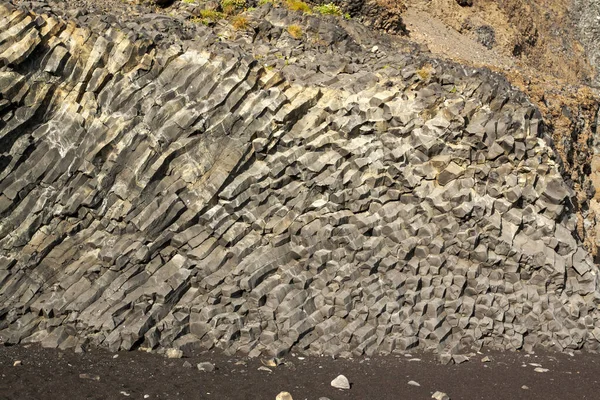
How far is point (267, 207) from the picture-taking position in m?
14.6

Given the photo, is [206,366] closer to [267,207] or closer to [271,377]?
[271,377]

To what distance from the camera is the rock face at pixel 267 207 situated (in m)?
13.7

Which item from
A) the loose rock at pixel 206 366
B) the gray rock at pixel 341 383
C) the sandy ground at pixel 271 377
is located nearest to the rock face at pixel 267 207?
the sandy ground at pixel 271 377

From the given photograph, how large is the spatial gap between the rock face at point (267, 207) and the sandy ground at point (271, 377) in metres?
0.51

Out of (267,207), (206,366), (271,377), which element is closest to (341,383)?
(271,377)

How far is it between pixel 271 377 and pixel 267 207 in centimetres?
407

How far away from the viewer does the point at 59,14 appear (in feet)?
48.2

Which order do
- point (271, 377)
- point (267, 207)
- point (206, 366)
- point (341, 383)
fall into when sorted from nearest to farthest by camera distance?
point (341, 383) < point (271, 377) < point (206, 366) < point (267, 207)

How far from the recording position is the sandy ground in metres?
11.8

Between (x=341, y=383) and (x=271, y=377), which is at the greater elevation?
(x=341, y=383)

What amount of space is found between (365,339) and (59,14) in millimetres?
10665

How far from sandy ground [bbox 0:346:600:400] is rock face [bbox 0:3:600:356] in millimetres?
513

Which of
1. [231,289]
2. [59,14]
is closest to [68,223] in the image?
[231,289]

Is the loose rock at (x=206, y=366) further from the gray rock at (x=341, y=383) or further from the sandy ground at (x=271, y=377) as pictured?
the gray rock at (x=341, y=383)
